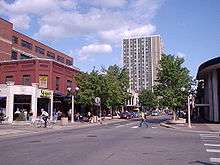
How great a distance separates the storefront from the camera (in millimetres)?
44531

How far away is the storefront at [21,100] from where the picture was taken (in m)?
44.5

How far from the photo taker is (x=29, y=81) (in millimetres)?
51906

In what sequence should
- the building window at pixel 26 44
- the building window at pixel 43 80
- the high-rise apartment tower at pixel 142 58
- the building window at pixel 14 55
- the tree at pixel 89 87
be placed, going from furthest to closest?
1. the high-rise apartment tower at pixel 142 58
2. the building window at pixel 26 44
3. the building window at pixel 14 55
4. the building window at pixel 43 80
5. the tree at pixel 89 87

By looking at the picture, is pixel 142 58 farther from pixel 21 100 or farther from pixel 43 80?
pixel 21 100

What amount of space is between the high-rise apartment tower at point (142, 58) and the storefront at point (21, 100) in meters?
127

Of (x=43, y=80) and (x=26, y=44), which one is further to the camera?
(x=26, y=44)

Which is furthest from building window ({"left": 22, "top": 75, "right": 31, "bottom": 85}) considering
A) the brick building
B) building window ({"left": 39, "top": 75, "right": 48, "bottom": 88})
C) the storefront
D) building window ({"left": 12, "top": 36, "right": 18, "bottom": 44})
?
building window ({"left": 12, "top": 36, "right": 18, "bottom": 44})

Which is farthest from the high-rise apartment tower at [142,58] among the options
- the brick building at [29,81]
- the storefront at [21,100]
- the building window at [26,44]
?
the storefront at [21,100]

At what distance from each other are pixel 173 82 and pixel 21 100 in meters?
19.3

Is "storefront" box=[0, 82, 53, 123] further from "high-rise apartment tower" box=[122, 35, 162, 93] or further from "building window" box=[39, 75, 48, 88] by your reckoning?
"high-rise apartment tower" box=[122, 35, 162, 93]

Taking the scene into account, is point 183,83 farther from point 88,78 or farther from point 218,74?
point 88,78

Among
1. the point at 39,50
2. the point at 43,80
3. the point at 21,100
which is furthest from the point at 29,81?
the point at 39,50

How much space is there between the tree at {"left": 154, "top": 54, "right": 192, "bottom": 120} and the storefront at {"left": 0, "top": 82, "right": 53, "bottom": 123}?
15.2 m

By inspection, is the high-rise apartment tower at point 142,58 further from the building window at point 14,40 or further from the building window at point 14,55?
the building window at point 14,55
